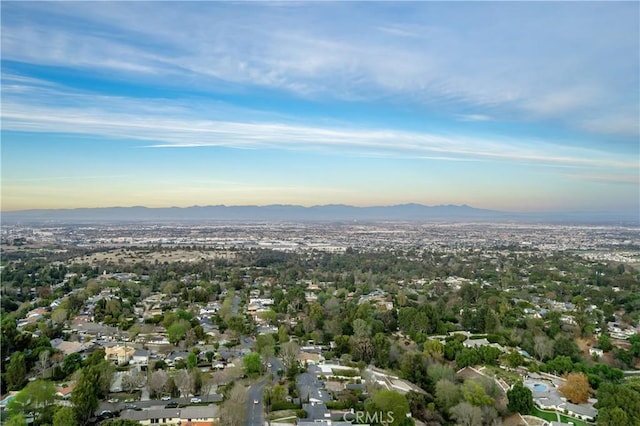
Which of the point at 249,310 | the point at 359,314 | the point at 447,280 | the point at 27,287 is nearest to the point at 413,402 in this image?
the point at 359,314

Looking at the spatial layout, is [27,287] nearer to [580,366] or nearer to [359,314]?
[359,314]

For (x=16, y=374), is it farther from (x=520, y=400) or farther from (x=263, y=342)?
(x=520, y=400)

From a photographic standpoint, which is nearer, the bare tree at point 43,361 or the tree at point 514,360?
the bare tree at point 43,361

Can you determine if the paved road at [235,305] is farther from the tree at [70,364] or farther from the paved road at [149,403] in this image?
the paved road at [149,403]

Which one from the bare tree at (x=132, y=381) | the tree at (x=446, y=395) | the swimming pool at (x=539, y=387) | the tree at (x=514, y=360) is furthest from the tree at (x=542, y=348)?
the bare tree at (x=132, y=381)

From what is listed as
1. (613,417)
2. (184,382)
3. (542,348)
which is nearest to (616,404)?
(613,417)

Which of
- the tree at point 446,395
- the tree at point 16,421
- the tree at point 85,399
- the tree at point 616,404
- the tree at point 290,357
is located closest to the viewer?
the tree at point 16,421

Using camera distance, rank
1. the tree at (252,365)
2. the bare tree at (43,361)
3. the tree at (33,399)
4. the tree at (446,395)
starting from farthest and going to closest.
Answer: the bare tree at (43,361)
the tree at (252,365)
the tree at (446,395)
the tree at (33,399)
